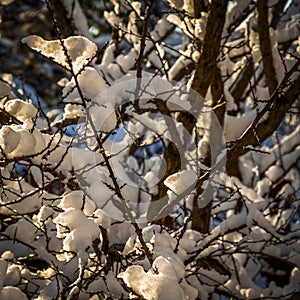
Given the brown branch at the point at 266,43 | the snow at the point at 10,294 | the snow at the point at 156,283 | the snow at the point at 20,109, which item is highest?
the brown branch at the point at 266,43

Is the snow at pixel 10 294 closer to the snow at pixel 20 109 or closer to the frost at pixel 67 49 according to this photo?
the snow at pixel 20 109

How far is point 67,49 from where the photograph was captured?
151 centimetres

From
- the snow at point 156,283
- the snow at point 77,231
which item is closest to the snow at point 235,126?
the snow at point 77,231

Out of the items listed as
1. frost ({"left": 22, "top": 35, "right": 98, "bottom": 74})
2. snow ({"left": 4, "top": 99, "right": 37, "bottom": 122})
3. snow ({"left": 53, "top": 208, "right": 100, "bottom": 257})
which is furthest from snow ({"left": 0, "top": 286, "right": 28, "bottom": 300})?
frost ({"left": 22, "top": 35, "right": 98, "bottom": 74})

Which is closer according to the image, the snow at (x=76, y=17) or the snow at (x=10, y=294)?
the snow at (x=10, y=294)

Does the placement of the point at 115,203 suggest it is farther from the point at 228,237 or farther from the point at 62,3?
the point at 62,3

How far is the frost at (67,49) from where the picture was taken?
4.99ft

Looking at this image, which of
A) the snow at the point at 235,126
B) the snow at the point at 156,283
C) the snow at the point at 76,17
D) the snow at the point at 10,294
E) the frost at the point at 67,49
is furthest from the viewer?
the snow at the point at 76,17

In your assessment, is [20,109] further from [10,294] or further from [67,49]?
[10,294]

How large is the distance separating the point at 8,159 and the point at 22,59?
5.73 m

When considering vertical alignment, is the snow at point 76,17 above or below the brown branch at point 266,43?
above

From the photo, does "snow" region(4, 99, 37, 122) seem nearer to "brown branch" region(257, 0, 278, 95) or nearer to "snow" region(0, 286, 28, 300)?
"snow" region(0, 286, 28, 300)

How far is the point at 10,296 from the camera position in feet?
6.34

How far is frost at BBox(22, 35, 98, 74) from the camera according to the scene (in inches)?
59.9
